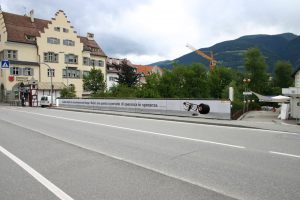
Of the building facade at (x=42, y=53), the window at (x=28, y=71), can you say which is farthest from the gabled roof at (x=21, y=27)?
the window at (x=28, y=71)

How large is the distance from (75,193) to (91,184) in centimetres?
60

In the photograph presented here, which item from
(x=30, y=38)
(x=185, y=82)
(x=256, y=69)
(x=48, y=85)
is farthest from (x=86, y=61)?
(x=256, y=69)

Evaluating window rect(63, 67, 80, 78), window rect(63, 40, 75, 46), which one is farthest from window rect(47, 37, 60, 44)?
window rect(63, 67, 80, 78)

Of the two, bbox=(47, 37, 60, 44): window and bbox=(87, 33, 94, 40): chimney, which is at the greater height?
bbox=(87, 33, 94, 40): chimney

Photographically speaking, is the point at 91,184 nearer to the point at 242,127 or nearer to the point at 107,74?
the point at 242,127

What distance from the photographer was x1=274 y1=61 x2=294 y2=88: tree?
11344cm

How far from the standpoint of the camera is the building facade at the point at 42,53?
233 feet

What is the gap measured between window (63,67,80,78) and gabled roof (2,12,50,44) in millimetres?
9448

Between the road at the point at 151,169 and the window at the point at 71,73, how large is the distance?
68.7 meters

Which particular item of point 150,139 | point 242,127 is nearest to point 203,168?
point 150,139

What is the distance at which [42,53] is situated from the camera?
7519cm

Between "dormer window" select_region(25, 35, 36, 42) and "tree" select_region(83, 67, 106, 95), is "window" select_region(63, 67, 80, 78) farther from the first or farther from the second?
"dormer window" select_region(25, 35, 36, 42)

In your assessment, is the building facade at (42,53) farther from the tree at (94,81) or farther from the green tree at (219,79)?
the green tree at (219,79)

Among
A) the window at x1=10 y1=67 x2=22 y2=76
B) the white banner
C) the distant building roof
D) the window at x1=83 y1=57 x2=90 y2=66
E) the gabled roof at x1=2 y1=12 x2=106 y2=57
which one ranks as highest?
the gabled roof at x1=2 y1=12 x2=106 y2=57
